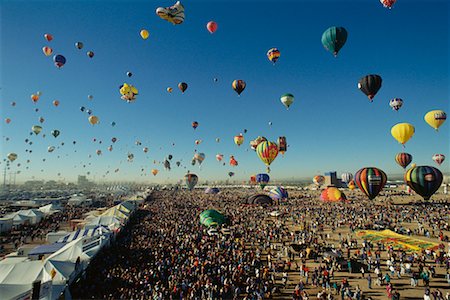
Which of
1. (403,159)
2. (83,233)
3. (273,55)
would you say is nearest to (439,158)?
(403,159)

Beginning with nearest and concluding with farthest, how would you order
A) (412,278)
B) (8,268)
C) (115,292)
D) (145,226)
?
1. (8,268)
2. (115,292)
3. (412,278)
4. (145,226)

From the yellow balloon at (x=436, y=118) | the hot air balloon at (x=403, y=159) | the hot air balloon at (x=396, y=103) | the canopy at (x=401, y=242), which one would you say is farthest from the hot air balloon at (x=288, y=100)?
the hot air balloon at (x=403, y=159)

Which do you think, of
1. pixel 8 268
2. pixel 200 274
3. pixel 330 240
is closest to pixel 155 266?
pixel 200 274

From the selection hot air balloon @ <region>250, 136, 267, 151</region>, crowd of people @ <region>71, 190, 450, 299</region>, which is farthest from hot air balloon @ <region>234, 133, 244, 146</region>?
crowd of people @ <region>71, 190, 450, 299</region>

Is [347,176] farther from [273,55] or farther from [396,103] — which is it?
[273,55]

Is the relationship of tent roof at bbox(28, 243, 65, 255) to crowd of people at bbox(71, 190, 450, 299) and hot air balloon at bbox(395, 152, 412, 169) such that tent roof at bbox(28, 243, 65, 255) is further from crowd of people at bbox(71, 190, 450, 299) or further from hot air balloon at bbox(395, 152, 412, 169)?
hot air balloon at bbox(395, 152, 412, 169)

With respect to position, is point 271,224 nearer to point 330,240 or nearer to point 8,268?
point 330,240
